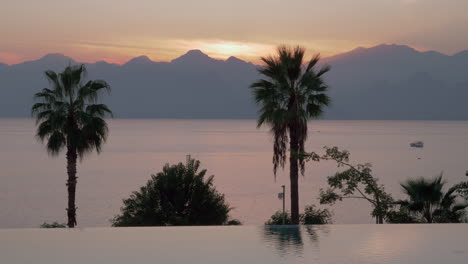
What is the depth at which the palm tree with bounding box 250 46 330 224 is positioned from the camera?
21922 mm

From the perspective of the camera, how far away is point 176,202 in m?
24.2

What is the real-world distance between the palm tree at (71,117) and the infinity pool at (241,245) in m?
13.7

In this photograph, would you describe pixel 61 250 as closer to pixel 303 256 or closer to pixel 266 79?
pixel 303 256

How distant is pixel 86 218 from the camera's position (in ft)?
188

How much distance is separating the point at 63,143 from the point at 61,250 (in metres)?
16.0

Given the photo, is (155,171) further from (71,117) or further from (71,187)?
(71,117)

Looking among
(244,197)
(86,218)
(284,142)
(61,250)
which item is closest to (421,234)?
(61,250)

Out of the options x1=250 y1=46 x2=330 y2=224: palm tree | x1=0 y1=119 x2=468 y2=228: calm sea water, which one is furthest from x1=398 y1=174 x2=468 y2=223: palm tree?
x1=0 y1=119 x2=468 y2=228: calm sea water

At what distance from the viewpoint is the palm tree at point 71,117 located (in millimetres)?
23109

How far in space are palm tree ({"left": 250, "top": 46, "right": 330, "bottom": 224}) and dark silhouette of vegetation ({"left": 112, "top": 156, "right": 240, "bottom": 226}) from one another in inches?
159

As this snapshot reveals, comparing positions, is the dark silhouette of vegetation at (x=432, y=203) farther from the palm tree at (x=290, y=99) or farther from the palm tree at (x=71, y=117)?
the palm tree at (x=71, y=117)

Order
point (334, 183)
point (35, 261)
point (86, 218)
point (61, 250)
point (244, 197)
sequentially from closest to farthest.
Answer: point (35, 261), point (61, 250), point (334, 183), point (86, 218), point (244, 197)

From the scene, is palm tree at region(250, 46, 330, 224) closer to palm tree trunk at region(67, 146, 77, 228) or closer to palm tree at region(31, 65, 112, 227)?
palm tree at region(31, 65, 112, 227)

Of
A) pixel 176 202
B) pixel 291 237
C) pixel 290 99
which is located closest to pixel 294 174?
pixel 290 99
